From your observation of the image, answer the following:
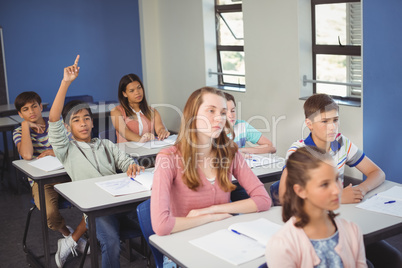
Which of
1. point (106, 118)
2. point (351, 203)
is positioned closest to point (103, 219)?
point (351, 203)

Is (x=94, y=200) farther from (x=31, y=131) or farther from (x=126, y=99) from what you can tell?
(x=126, y=99)

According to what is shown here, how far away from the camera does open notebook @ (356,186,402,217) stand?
228cm

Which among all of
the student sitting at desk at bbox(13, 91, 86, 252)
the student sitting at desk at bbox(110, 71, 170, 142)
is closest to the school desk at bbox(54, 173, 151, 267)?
the student sitting at desk at bbox(13, 91, 86, 252)

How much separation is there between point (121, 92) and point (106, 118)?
1.38m

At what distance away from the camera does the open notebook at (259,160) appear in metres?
3.24

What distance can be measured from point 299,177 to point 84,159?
184cm

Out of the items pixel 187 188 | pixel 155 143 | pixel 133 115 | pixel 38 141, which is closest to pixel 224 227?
pixel 187 188

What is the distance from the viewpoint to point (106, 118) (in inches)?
227

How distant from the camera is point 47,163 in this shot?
11.4ft

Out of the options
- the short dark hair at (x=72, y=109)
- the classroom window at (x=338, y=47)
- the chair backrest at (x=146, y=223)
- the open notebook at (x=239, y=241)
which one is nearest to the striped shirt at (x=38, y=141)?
the short dark hair at (x=72, y=109)

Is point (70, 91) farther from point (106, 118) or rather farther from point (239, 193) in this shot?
point (239, 193)

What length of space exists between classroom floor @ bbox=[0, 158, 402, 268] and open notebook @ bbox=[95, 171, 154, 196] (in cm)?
75

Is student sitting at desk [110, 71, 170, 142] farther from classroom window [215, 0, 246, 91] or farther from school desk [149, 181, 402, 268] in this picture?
school desk [149, 181, 402, 268]

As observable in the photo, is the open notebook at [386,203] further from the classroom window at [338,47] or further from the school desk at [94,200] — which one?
the classroom window at [338,47]
